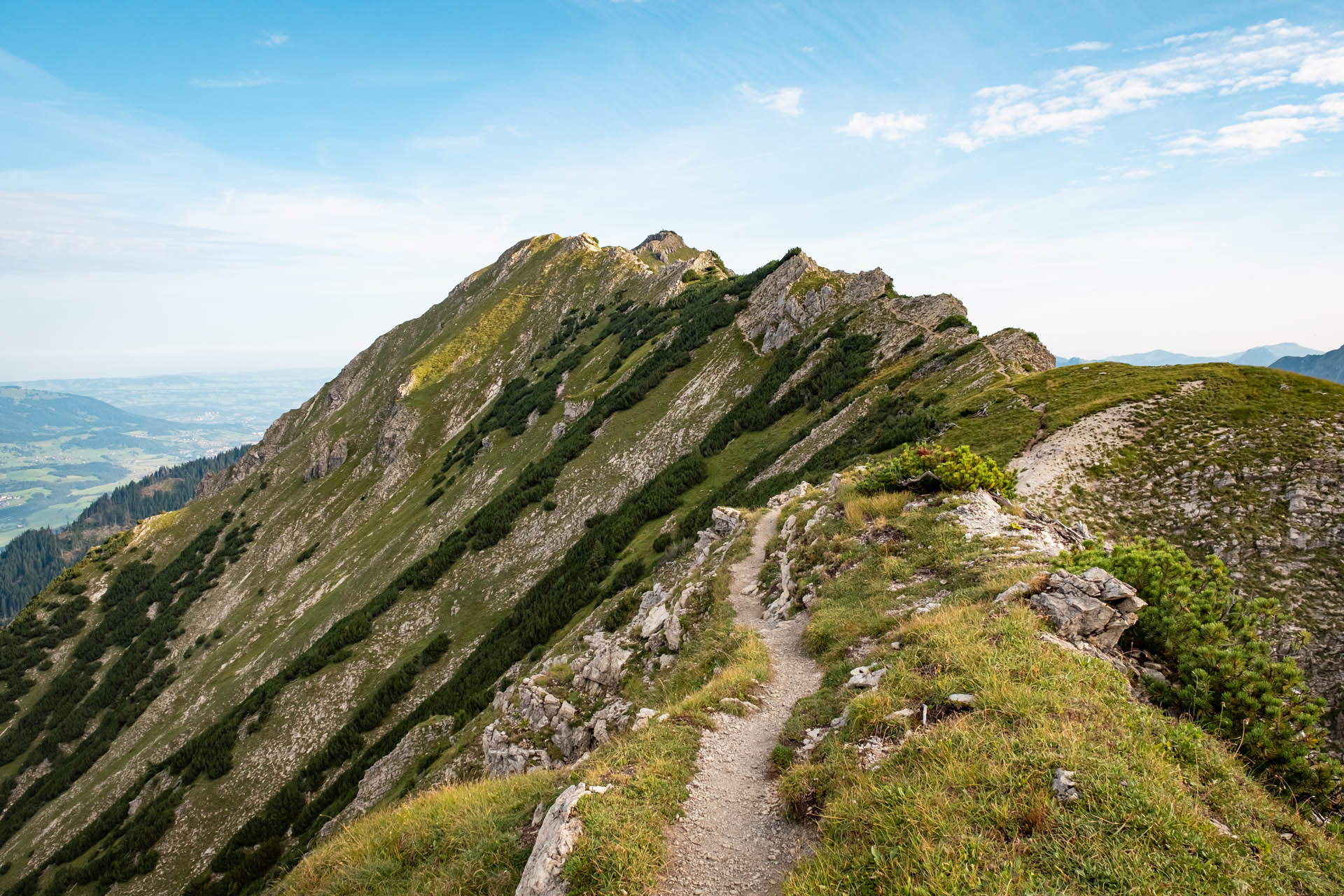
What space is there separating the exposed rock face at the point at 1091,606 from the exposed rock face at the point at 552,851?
1067 centimetres

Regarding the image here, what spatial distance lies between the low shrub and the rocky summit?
6.0 inches

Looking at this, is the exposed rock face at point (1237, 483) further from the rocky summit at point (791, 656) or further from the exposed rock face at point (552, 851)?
the exposed rock face at point (552, 851)

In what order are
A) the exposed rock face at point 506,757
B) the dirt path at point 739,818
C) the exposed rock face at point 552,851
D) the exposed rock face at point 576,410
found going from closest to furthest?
1. the exposed rock face at point 552,851
2. the dirt path at point 739,818
3. the exposed rock face at point 506,757
4. the exposed rock face at point 576,410

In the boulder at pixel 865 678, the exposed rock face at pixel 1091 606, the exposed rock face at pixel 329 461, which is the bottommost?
the exposed rock face at pixel 329 461

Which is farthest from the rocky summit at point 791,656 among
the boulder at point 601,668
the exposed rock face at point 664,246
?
the exposed rock face at point 664,246

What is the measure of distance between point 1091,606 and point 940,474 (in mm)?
10232

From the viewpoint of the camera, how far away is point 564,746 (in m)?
21.4

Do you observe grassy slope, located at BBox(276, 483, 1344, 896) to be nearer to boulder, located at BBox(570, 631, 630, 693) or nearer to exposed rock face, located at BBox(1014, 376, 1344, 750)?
boulder, located at BBox(570, 631, 630, 693)

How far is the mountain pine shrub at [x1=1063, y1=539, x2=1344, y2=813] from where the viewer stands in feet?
32.0

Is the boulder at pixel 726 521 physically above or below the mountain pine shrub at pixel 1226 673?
below

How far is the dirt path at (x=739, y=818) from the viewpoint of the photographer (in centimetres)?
853

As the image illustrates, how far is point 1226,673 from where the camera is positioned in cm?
1067

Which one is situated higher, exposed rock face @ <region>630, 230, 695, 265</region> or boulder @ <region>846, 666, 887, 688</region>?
exposed rock face @ <region>630, 230, 695, 265</region>

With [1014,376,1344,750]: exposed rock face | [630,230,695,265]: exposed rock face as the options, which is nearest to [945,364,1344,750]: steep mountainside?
[1014,376,1344,750]: exposed rock face
